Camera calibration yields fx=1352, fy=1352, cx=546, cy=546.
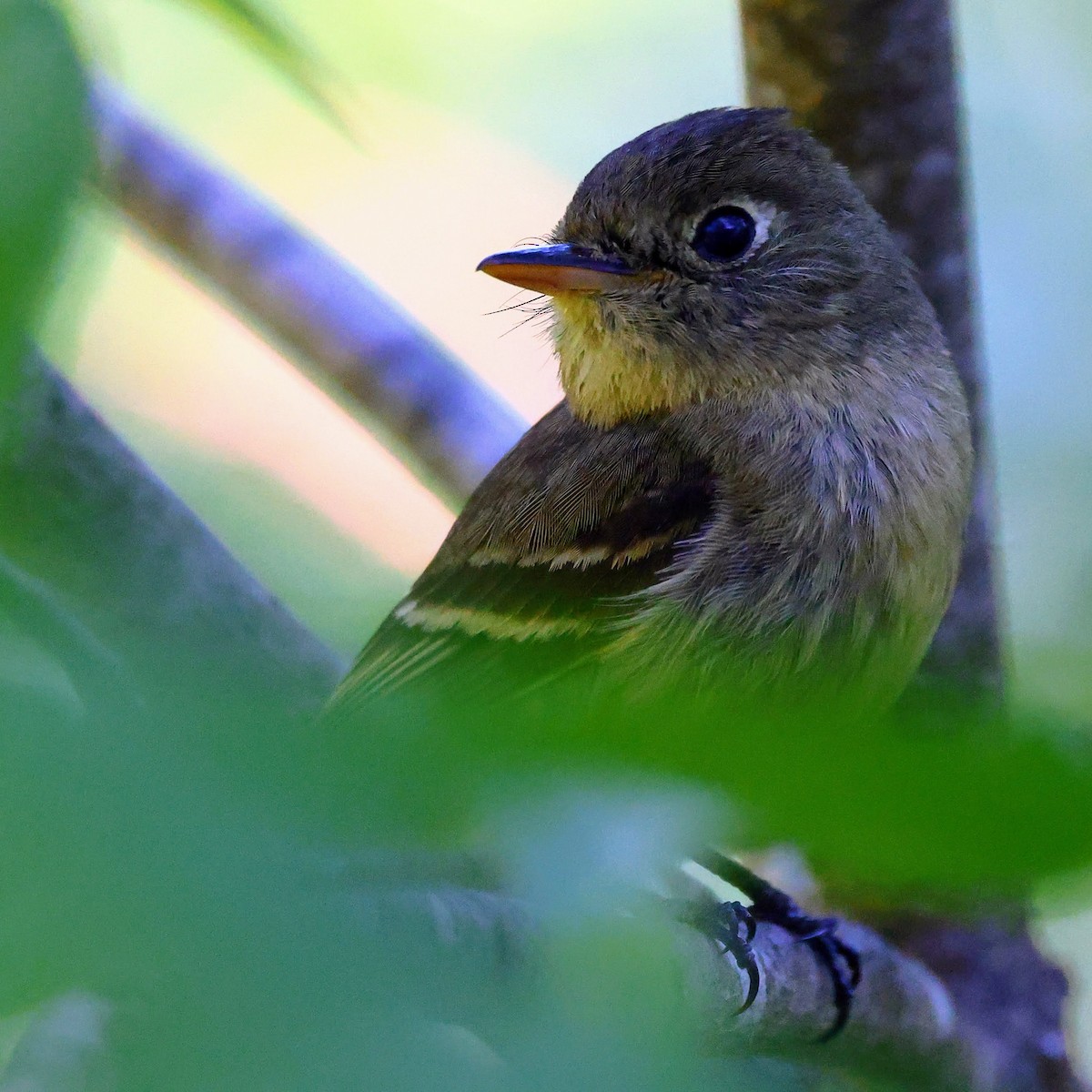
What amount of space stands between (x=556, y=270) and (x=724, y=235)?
37cm

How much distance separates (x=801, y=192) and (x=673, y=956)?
2442 millimetres

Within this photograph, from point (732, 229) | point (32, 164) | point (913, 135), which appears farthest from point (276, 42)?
point (913, 135)

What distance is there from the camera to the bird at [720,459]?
88.7 inches

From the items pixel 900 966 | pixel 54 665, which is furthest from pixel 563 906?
pixel 900 966

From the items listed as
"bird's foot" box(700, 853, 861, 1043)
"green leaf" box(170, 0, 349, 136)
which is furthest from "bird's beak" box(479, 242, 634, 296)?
"green leaf" box(170, 0, 349, 136)

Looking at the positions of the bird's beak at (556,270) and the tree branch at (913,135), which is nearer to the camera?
the bird's beak at (556,270)

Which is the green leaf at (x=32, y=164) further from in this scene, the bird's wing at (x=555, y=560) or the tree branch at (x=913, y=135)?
the tree branch at (x=913, y=135)

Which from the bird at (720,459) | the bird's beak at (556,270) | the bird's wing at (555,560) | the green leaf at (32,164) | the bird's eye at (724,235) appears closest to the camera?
the green leaf at (32,164)

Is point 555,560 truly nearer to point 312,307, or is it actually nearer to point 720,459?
point 720,459

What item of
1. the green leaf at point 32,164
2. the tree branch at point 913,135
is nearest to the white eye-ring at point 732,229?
the tree branch at point 913,135

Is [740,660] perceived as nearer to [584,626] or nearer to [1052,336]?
[584,626]

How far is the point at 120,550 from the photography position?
1726 mm

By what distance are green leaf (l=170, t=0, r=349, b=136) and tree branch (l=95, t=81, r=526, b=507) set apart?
217cm

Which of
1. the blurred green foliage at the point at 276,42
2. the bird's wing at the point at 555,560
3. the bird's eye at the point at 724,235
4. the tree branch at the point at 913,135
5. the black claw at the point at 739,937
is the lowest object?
the blurred green foliage at the point at 276,42
